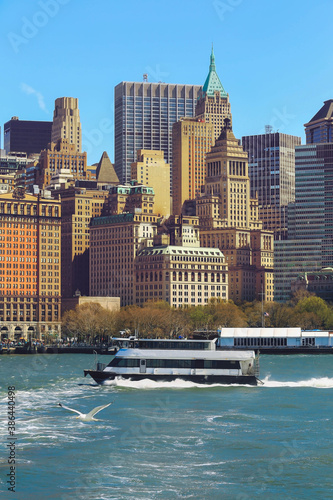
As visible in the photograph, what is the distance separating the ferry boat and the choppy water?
4.33 ft

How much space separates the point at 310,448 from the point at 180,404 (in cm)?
2686

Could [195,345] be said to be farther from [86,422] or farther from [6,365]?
[6,365]

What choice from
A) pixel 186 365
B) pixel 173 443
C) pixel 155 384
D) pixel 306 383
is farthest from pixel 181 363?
pixel 173 443

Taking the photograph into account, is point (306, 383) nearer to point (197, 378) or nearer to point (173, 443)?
point (197, 378)

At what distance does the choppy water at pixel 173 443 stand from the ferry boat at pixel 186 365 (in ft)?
4.33

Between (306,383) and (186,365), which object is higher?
(186,365)

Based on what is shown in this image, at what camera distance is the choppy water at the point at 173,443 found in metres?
71.7

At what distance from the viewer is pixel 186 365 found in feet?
420

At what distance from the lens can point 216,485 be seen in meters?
72.1

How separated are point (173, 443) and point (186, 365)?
42.4 meters

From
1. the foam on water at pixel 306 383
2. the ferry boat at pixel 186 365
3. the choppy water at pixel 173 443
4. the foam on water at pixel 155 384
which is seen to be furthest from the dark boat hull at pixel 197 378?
the foam on water at pixel 306 383

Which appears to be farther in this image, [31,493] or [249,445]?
[249,445]

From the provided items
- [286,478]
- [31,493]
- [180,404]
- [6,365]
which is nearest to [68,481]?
[31,493]

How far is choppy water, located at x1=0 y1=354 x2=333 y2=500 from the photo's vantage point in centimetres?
7169
